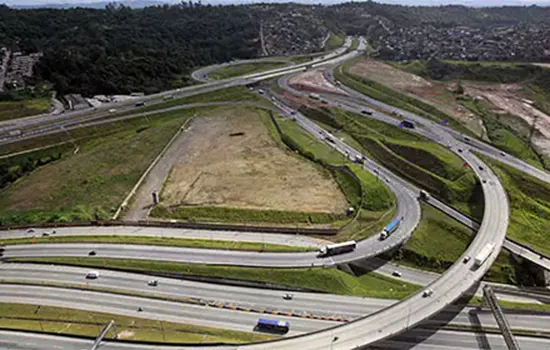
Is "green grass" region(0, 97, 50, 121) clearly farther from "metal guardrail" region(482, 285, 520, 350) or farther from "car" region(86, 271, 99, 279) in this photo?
"metal guardrail" region(482, 285, 520, 350)

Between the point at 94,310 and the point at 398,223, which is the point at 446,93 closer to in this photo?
the point at 398,223

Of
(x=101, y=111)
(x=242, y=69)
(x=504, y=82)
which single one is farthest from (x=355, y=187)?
(x=242, y=69)

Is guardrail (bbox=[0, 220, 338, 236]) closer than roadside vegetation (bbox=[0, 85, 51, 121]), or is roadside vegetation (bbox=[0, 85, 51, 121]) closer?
guardrail (bbox=[0, 220, 338, 236])

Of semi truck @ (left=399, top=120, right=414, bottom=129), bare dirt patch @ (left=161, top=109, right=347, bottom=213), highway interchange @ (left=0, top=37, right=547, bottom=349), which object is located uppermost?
semi truck @ (left=399, top=120, right=414, bottom=129)

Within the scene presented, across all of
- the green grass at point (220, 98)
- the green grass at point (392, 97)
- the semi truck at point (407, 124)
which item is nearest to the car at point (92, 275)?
the green grass at point (220, 98)

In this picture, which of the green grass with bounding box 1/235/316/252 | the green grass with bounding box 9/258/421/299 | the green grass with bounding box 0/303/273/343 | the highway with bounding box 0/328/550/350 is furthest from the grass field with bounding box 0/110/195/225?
the highway with bounding box 0/328/550/350

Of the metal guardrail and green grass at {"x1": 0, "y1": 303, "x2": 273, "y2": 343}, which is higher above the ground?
green grass at {"x1": 0, "y1": 303, "x2": 273, "y2": 343}

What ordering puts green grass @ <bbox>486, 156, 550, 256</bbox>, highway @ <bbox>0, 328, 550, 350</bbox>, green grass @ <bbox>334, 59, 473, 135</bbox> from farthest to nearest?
green grass @ <bbox>334, 59, 473, 135</bbox>
green grass @ <bbox>486, 156, 550, 256</bbox>
highway @ <bbox>0, 328, 550, 350</bbox>
